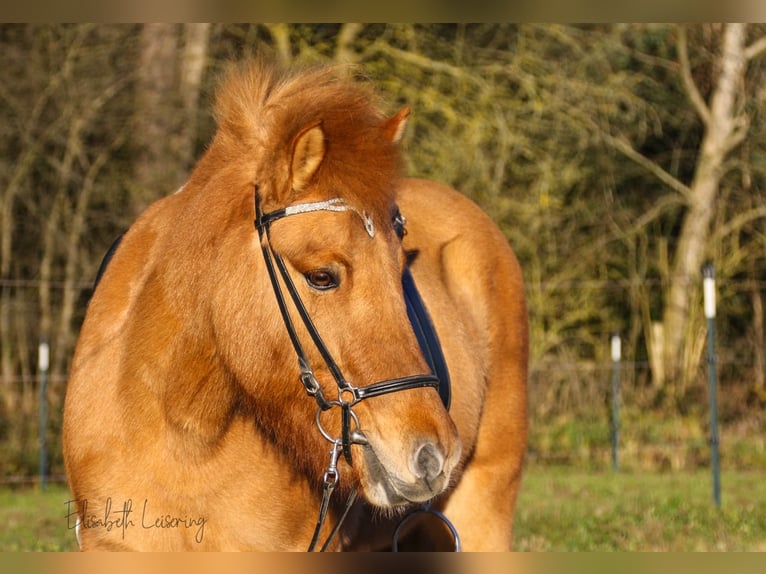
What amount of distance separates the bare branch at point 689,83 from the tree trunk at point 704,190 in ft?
0.09

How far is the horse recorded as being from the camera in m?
2.95

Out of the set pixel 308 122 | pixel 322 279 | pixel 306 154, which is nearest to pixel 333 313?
pixel 322 279

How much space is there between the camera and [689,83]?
46.4ft

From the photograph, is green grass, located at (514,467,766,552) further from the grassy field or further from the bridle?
the bridle

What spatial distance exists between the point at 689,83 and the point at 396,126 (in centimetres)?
1187

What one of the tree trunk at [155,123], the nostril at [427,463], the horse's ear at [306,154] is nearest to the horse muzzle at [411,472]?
the nostril at [427,463]

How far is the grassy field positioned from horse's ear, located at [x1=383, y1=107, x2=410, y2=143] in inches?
140

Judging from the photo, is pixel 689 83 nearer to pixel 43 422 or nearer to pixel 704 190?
pixel 704 190

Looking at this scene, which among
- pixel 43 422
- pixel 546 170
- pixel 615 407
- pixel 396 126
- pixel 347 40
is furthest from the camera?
pixel 546 170

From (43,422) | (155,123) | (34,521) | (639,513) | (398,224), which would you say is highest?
(155,123)

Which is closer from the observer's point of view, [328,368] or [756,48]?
[328,368]

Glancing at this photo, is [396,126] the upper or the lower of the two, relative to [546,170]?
lower
